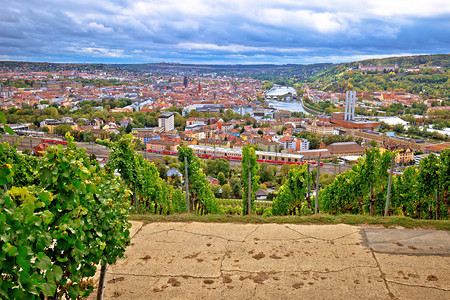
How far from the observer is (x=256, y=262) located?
15.3ft

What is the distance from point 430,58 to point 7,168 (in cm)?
14358

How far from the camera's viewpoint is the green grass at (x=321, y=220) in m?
5.71

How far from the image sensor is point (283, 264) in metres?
4.58

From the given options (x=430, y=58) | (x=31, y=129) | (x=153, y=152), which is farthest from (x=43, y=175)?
(x=430, y=58)

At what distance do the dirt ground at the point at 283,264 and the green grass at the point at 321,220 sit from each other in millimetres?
192

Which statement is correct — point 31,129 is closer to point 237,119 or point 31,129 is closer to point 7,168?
point 237,119

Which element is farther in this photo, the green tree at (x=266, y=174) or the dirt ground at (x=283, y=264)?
the green tree at (x=266, y=174)

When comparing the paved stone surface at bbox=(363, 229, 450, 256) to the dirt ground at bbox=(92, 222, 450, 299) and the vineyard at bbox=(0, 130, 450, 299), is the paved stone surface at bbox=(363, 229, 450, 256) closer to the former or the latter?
the dirt ground at bbox=(92, 222, 450, 299)

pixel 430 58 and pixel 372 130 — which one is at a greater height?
pixel 430 58

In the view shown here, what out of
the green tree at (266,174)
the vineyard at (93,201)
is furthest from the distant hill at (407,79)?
A: the vineyard at (93,201)

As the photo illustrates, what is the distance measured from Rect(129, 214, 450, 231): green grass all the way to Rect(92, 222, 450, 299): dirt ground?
19cm

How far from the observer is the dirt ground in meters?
4.03

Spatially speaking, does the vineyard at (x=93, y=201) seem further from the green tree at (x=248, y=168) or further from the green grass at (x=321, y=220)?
the green grass at (x=321, y=220)

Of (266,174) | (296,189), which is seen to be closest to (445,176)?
(296,189)
